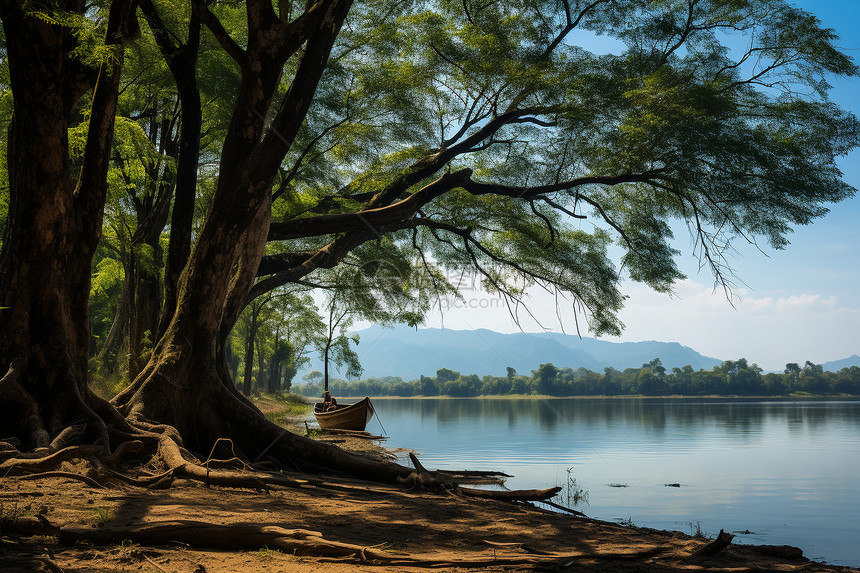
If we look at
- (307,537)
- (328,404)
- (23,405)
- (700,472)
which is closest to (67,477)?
(23,405)

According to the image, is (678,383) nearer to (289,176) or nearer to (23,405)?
(289,176)

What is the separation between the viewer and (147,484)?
213 inches

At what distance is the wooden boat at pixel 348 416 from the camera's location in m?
21.6

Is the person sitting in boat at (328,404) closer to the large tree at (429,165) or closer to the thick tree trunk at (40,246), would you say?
Result: the large tree at (429,165)

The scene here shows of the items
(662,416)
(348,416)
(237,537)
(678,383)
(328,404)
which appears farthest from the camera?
(678,383)

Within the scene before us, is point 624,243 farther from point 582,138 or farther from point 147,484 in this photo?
point 147,484

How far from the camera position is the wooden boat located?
850 inches

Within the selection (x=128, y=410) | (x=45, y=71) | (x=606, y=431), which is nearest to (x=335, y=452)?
(x=128, y=410)

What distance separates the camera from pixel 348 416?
21828 millimetres

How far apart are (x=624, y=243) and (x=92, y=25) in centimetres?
1089

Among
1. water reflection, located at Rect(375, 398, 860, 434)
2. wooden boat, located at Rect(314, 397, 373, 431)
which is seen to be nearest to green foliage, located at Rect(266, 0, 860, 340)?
wooden boat, located at Rect(314, 397, 373, 431)

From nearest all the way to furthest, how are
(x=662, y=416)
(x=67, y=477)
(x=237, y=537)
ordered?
1. (x=237, y=537)
2. (x=67, y=477)
3. (x=662, y=416)

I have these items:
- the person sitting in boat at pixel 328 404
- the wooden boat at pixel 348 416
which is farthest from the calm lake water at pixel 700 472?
the person sitting in boat at pixel 328 404

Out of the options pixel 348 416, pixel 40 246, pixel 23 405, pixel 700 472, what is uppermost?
pixel 40 246
